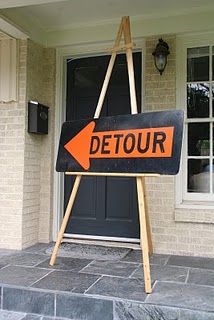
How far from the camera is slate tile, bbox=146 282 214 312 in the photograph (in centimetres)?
224

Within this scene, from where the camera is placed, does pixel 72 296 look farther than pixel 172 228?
No

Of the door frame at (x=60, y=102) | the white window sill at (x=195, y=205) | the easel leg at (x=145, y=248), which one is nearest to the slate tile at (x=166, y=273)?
the easel leg at (x=145, y=248)

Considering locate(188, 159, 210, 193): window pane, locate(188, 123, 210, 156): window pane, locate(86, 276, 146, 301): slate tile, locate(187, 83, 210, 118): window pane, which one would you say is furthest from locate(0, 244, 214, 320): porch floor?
locate(187, 83, 210, 118): window pane

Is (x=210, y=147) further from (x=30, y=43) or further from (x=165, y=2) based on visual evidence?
(x=30, y=43)

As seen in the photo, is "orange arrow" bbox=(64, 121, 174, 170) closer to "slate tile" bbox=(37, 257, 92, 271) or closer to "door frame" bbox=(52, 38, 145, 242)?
"slate tile" bbox=(37, 257, 92, 271)

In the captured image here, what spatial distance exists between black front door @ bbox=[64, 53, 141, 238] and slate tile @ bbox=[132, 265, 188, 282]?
2.73ft

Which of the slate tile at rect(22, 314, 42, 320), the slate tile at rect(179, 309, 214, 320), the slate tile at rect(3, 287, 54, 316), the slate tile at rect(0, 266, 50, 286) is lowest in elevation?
the slate tile at rect(22, 314, 42, 320)

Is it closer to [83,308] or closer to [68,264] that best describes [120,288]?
[83,308]

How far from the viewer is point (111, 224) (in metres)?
3.96

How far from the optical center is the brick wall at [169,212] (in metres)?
3.48

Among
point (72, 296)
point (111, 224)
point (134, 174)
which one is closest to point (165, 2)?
Answer: point (134, 174)

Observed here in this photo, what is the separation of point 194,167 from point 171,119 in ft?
4.13

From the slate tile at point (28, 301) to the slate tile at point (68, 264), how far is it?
20.4 inches

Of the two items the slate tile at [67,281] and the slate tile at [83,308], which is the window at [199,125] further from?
the slate tile at [83,308]
